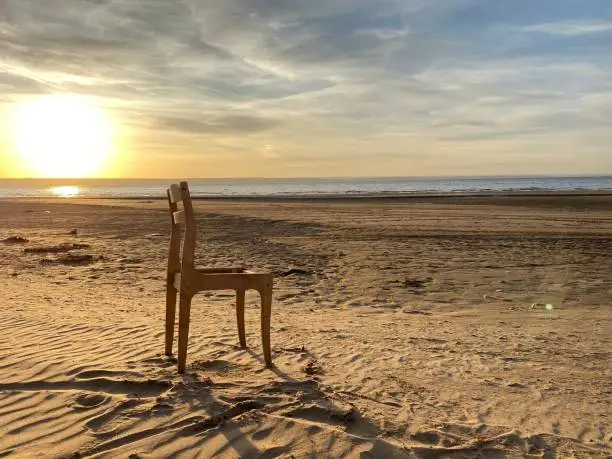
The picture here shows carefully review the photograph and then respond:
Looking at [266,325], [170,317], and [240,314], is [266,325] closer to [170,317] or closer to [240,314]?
[240,314]

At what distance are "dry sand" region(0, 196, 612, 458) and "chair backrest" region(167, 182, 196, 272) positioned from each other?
37.6 inches

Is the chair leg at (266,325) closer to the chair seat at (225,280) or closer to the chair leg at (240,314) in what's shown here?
the chair seat at (225,280)

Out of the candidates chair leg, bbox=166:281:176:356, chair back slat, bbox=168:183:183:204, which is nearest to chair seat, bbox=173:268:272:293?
chair leg, bbox=166:281:176:356

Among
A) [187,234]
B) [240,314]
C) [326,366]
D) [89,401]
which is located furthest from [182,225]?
[326,366]

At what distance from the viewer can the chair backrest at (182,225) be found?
4602 mm

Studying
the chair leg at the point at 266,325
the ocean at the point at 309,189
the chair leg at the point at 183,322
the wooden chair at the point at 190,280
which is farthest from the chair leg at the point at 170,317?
the ocean at the point at 309,189

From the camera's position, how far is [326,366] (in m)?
5.02

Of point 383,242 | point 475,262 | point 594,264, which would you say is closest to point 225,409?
point 475,262

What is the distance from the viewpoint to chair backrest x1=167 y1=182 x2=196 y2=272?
15.1 feet

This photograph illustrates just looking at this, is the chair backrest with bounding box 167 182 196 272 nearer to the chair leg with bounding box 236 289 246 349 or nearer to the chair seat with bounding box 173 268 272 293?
the chair seat with bounding box 173 268 272 293

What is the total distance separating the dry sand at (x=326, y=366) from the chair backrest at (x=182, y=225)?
95cm

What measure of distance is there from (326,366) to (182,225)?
1.83m

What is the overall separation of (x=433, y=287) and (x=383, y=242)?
20.2ft

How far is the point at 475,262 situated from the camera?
11.9m
